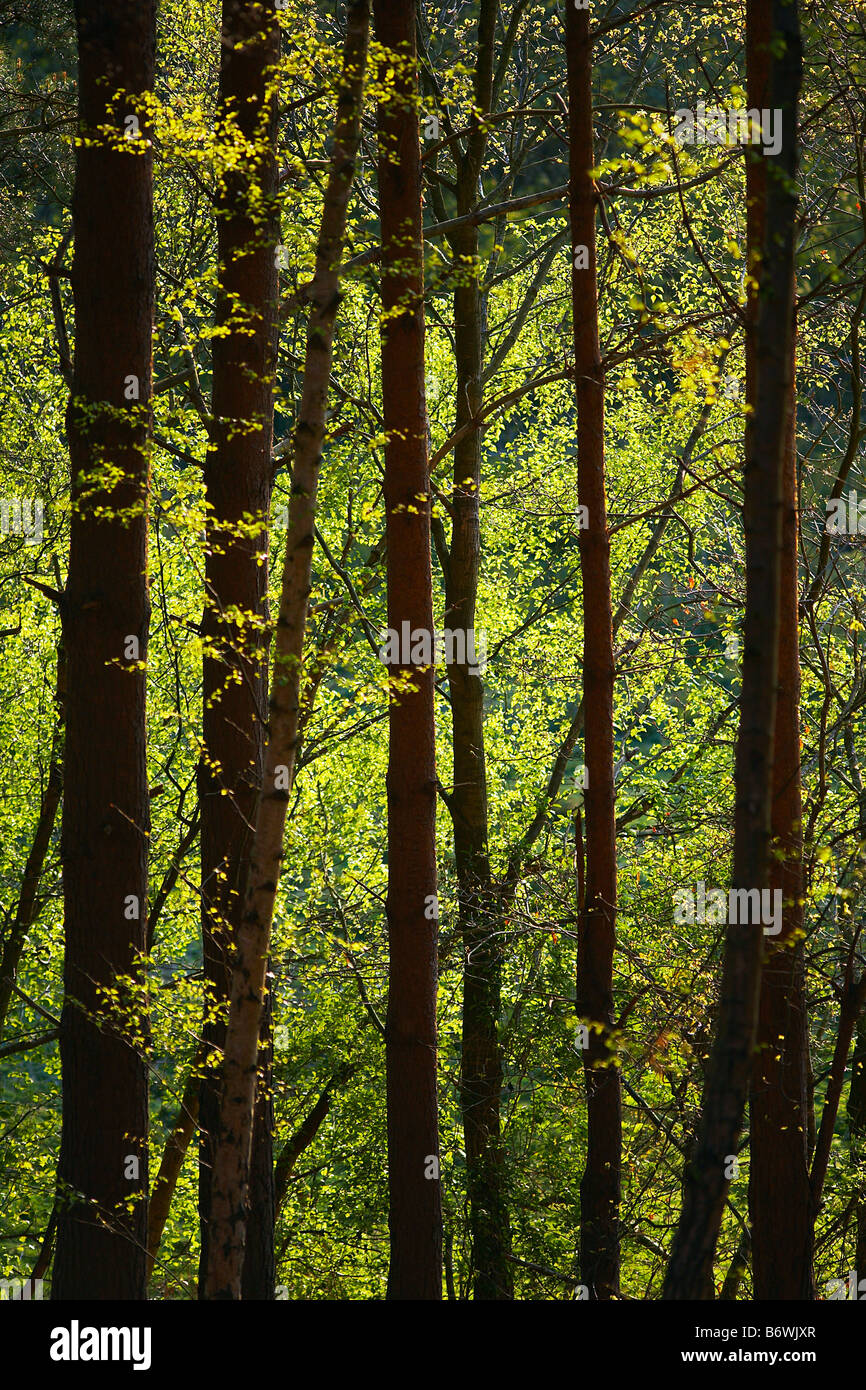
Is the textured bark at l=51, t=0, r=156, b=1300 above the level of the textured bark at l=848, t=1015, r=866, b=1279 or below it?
above

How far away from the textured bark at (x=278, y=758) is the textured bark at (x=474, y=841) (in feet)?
13.2

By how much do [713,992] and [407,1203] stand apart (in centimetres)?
230

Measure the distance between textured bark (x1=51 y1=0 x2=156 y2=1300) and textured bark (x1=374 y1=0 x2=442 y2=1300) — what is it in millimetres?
1545

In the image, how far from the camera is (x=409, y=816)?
24.9ft

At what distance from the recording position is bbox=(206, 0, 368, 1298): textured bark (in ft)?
17.1

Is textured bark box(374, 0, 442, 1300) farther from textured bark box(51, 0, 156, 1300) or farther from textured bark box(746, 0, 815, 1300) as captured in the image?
textured bark box(746, 0, 815, 1300)

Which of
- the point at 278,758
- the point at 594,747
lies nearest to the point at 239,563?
the point at 278,758

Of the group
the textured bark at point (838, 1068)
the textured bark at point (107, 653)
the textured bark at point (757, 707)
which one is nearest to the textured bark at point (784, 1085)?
the textured bark at point (838, 1068)

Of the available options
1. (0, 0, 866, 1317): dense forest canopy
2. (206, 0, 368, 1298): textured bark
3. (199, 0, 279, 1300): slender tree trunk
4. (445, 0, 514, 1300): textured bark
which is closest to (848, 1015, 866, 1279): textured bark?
(0, 0, 866, 1317): dense forest canopy

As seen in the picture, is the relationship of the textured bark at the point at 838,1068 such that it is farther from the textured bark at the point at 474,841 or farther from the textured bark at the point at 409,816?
the textured bark at the point at 474,841
